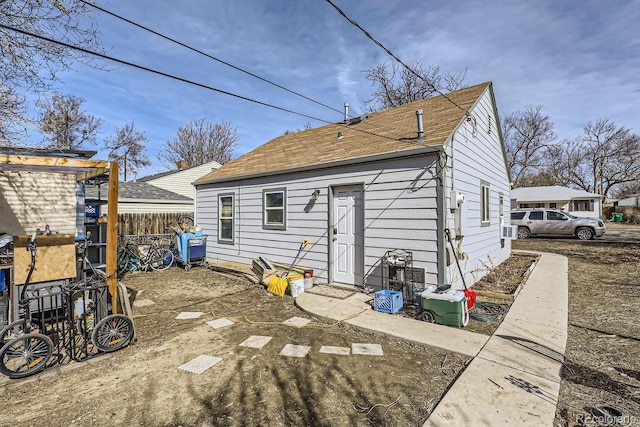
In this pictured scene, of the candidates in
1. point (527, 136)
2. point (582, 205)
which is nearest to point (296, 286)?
point (582, 205)

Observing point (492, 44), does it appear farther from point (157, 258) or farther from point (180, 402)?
point (157, 258)

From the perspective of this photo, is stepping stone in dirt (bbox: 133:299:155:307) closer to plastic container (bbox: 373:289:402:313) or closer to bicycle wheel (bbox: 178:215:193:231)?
plastic container (bbox: 373:289:402:313)

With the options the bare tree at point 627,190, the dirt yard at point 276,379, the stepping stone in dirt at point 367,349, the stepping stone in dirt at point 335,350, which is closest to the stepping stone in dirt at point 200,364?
the dirt yard at point 276,379

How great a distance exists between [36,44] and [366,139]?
6748 mm

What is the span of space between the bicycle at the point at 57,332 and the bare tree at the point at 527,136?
124 ft

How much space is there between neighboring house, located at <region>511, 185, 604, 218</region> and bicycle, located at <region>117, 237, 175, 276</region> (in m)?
26.9

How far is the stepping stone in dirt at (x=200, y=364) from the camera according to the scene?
3.41 meters

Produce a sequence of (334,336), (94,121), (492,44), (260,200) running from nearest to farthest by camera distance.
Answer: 1. (334,336)
2. (492,44)
3. (260,200)
4. (94,121)

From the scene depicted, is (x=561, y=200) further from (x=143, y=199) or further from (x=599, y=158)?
(x=143, y=199)

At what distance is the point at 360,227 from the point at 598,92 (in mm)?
18699

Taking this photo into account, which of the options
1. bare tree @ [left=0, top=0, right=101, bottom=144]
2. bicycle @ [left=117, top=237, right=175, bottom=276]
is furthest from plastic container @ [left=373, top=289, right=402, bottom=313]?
bicycle @ [left=117, top=237, right=175, bottom=276]

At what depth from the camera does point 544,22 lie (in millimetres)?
6875

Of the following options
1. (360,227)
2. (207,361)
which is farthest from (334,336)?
(360,227)

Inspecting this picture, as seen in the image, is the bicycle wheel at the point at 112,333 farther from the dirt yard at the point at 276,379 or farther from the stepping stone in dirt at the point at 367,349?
the stepping stone in dirt at the point at 367,349
